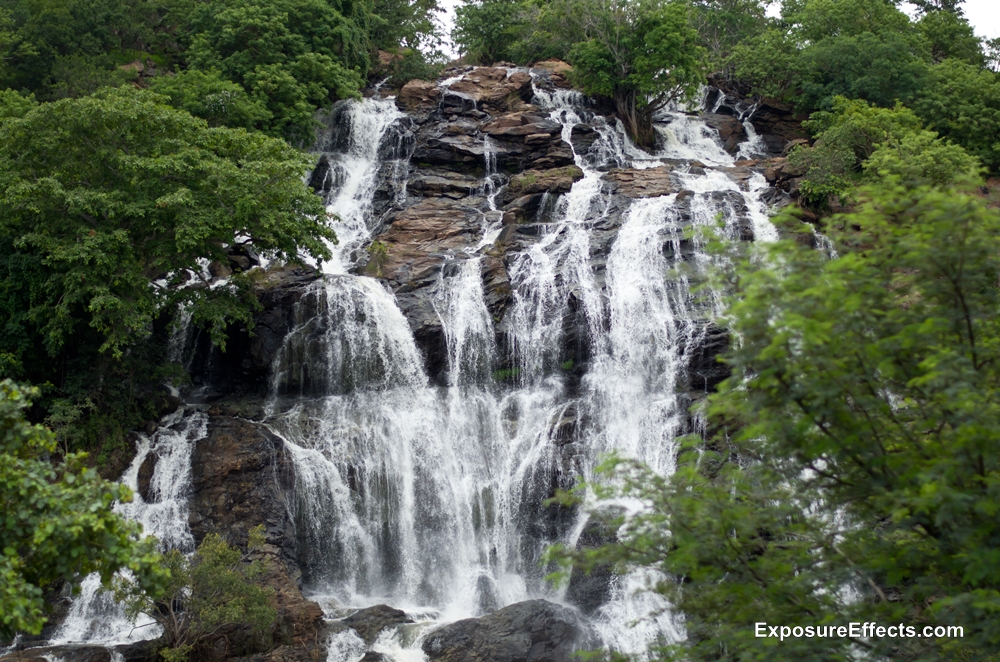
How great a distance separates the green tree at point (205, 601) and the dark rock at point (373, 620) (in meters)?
1.59

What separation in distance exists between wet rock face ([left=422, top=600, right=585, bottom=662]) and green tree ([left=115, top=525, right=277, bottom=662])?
2.95m

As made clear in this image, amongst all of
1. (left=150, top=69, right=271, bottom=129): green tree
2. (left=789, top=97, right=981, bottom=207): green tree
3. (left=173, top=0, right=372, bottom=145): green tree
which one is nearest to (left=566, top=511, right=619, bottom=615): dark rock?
(left=789, top=97, right=981, bottom=207): green tree

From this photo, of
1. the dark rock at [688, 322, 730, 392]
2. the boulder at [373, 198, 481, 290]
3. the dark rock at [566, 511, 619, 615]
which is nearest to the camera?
the dark rock at [566, 511, 619, 615]

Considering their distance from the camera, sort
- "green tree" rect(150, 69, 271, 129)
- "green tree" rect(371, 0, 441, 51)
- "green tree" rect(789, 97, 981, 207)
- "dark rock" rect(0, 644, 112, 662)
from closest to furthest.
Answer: "dark rock" rect(0, 644, 112, 662), "green tree" rect(789, 97, 981, 207), "green tree" rect(150, 69, 271, 129), "green tree" rect(371, 0, 441, 51)

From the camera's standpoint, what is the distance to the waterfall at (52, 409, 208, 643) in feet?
48.5

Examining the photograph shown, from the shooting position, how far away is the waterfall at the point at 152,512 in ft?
48.5

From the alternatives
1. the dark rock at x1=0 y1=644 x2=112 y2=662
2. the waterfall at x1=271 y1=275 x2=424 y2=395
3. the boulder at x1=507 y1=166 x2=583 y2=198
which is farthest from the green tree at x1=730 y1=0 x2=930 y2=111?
the dark rock at x1=0 y1=644 x2=112 y2=662

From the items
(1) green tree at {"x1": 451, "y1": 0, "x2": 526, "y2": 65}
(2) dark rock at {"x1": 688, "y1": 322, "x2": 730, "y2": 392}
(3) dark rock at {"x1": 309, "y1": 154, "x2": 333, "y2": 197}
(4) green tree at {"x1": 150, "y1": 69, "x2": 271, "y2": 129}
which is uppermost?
(1) green tree at {"x1": 451, "y1": 0, "x2": 526, "y2": 65}

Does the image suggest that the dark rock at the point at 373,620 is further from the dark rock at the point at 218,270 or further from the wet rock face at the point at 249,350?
the dark rock at the point at 218,270

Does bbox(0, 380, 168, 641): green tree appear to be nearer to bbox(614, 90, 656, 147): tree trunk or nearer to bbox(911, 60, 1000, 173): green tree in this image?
bbox(614, 90, 656, 147): tree trunk

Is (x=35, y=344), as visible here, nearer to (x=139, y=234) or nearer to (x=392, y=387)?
(x=139, y=234)

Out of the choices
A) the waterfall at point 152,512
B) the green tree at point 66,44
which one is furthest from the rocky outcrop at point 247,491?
the green tree at point 66,44

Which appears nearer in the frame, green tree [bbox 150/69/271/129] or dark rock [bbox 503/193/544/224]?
dark rock [bbox 503/193/544/224]

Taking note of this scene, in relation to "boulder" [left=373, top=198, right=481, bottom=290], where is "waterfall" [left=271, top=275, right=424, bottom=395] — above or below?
below
